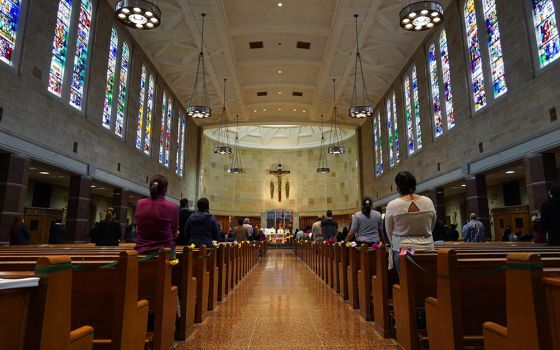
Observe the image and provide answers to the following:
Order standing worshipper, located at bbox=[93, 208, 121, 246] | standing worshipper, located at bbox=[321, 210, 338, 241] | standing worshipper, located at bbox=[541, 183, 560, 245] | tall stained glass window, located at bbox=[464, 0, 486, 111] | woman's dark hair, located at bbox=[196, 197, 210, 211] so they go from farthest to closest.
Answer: tall stained glass window, located at bbox=[464, 0, 486, 111]
standing worshipper, located at bbox=[321, 210, 338, 241]
standing worshipper, located at bbox=[93, 208, 121, 246]
woman's dark hair, located at bbox=[196, 197, 210, 211]
standing worshipper, located at bbox=[541, 183, 560, 245]

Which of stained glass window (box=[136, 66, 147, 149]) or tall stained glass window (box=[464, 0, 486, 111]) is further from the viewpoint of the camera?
stained glass window (box=[136, 66, 147, 149])

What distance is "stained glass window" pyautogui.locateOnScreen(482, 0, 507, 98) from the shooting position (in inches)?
389

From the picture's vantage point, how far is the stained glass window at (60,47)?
377 inches

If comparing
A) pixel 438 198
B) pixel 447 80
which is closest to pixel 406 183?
pixel 447 80

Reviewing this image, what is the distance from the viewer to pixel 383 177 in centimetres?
1973

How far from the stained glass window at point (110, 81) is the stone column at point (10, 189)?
4.23 metres

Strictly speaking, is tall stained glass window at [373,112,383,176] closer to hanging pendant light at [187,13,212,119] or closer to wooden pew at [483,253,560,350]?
hanging pendant light at [187,13,212,119]

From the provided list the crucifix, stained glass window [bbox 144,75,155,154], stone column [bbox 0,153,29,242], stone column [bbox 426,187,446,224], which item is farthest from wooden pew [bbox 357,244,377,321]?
the crucifix

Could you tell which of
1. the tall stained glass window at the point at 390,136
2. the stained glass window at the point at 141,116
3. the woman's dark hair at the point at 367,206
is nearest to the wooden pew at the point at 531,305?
the woman's dark hair at the point at 367,206

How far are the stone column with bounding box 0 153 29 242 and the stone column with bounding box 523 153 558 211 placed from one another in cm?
1205

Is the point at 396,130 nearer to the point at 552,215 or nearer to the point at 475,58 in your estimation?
the point at 475,58

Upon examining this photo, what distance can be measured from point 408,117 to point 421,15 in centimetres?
824

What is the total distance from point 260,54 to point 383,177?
9295 mm

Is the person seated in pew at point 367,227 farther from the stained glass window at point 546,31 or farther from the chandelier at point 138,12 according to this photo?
the chandelier at point 138,12
